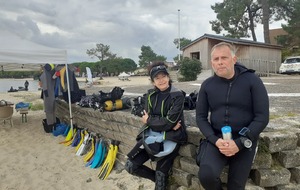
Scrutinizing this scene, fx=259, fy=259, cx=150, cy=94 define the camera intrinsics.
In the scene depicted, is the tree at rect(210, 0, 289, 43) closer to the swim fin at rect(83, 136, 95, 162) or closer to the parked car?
the parked car

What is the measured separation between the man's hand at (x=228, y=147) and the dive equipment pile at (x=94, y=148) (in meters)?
3.01

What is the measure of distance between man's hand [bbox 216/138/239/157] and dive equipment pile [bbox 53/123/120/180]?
9.87 ft

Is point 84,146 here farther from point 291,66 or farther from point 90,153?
point 291,66

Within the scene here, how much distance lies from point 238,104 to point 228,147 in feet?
1.37

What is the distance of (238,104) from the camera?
243 centimetres

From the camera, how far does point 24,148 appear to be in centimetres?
659

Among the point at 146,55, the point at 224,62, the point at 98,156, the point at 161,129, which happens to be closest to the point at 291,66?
the point at 98,156

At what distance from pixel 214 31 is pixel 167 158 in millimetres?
31439

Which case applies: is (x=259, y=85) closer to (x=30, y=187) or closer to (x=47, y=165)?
(x=30, y=187)

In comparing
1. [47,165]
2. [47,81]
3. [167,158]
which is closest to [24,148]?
[47,165]

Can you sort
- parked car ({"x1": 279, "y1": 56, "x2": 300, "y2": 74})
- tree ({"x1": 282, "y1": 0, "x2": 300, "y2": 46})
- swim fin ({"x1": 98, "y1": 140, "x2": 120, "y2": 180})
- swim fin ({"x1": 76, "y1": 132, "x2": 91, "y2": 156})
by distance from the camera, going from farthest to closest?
tree ({"x1": 282, "y1": 0, "x2": 300, "y2": 46})
parked car ({"x1": 279, "y1": 56, "x2": 300, "y2": 74})
swim fin ({"x1": 76, "y1": 132, "x2": 91, "y2": 156})
swim fin ({"x1": 98, "y1": 140, "x2": 120, "y2": 180})

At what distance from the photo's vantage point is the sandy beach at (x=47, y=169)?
14.9 ft

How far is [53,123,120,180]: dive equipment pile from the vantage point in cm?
509

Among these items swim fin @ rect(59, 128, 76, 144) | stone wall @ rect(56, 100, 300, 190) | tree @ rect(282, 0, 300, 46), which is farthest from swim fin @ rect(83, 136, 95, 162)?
tree @ rect(282, 0, 300, 46)
